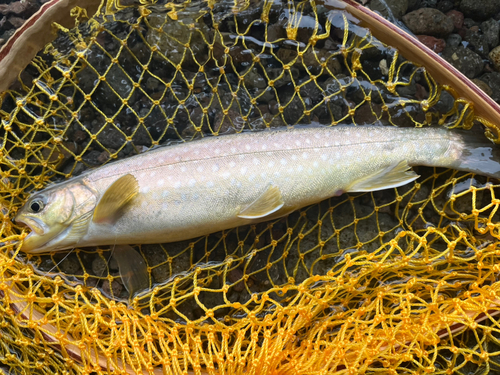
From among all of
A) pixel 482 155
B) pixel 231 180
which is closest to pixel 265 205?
pixel 231 180

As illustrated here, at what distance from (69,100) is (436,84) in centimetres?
229

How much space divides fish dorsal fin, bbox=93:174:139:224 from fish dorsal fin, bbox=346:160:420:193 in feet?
4.15

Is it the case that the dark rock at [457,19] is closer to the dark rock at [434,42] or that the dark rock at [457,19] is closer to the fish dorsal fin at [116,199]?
the dark rock at [434,42]

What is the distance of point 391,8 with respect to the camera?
262cm

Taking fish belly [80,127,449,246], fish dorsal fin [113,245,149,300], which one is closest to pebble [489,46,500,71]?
fish belly [80,127,449,246]

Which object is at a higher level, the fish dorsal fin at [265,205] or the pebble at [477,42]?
the fish dorsal fin at [265,205]

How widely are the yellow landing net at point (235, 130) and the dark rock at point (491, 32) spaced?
2.08 ft

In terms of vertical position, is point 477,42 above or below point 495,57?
above

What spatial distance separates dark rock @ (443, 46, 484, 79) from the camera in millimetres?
2604

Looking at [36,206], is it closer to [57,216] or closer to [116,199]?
[57,216]

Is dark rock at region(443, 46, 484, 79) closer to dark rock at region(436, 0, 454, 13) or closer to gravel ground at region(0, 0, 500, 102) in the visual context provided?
gravel ground at region(0, 0, 500, 102)

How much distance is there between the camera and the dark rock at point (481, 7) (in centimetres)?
260

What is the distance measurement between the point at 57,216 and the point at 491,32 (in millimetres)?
3127

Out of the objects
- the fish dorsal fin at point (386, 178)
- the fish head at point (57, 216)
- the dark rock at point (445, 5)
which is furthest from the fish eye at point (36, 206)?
the dark rock at point (445, 5)
